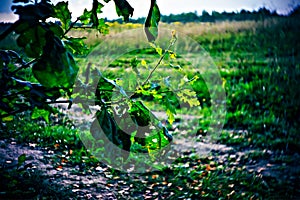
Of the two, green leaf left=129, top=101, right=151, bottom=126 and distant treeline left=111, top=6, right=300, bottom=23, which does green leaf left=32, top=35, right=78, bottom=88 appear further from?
distant treeline left=111, top=6, right=300, bottom=23

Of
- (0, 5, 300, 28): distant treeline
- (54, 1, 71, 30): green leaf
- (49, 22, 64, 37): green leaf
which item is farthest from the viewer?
(0, 5, 300, 28): distant treeline

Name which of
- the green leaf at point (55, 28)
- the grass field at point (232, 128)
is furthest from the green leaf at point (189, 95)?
the green leaf at point (55, 28)

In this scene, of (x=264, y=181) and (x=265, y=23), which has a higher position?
(x=265, y=23)

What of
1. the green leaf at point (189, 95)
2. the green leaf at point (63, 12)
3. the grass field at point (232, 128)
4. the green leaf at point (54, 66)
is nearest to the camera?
the green leaf at point (54, 66)

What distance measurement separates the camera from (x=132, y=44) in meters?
3.85

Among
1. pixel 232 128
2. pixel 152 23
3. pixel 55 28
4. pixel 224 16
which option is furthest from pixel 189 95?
pixel 224 16

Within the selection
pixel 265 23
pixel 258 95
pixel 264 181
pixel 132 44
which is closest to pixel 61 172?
pixel 264 181

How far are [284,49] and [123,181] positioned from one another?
2830 millimetres

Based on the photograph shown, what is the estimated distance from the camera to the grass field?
7.54 feet

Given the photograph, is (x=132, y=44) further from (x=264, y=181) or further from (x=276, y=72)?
(x=264, y=181)

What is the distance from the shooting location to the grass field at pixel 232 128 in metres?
2.30

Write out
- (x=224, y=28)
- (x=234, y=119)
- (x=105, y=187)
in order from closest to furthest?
1. (x=105, y=187)
2. (x=234, y=119)
3. (x=224, y=28)

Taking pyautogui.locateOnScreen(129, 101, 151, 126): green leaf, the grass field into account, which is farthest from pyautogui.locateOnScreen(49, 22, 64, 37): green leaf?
the grass field

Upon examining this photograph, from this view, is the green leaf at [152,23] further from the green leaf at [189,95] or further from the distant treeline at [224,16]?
the distant treeline at [224,16]
